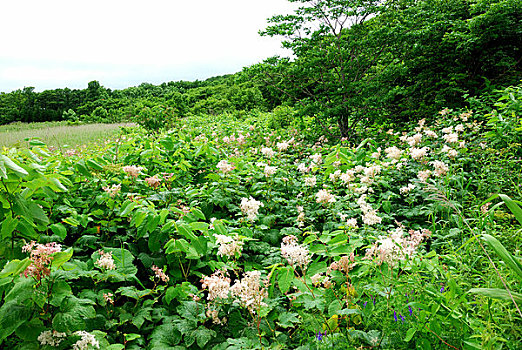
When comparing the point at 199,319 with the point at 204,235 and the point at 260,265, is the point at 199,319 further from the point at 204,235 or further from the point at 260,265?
the point at 260,265

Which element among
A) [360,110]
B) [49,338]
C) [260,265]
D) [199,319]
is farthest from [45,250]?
[360,110]

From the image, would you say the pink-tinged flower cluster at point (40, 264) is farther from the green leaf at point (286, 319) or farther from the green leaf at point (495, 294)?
the green leaf at point (495, 294)

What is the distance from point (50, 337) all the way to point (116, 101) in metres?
34.2

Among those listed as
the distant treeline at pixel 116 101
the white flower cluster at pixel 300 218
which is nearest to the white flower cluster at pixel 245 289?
the white flower cluster at pixel 300 218

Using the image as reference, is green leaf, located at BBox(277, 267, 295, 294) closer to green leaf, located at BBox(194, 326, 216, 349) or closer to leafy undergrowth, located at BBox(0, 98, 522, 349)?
leafy undergrowth, located at BBox(0, 98, 522, 349)

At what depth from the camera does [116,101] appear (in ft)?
101

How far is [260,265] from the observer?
2.11 meters

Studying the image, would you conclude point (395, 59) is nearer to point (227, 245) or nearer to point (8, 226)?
point (227, 245)

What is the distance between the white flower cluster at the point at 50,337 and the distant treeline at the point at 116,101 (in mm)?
17762

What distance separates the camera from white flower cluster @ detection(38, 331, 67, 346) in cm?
119

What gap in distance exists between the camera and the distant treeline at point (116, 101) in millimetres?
19909

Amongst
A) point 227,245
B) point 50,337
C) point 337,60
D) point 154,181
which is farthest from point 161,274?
point 337,60

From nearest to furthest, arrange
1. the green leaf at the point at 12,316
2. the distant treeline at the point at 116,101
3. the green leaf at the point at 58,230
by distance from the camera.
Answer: the green leaf at the point at 12,316
the green leaf at the point at 58,230
the distant treeline at the point at 116,101

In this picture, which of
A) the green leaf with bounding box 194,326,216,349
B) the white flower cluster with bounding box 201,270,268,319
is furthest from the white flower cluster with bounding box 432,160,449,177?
the green leaf with bounding box 194,326,216,349
